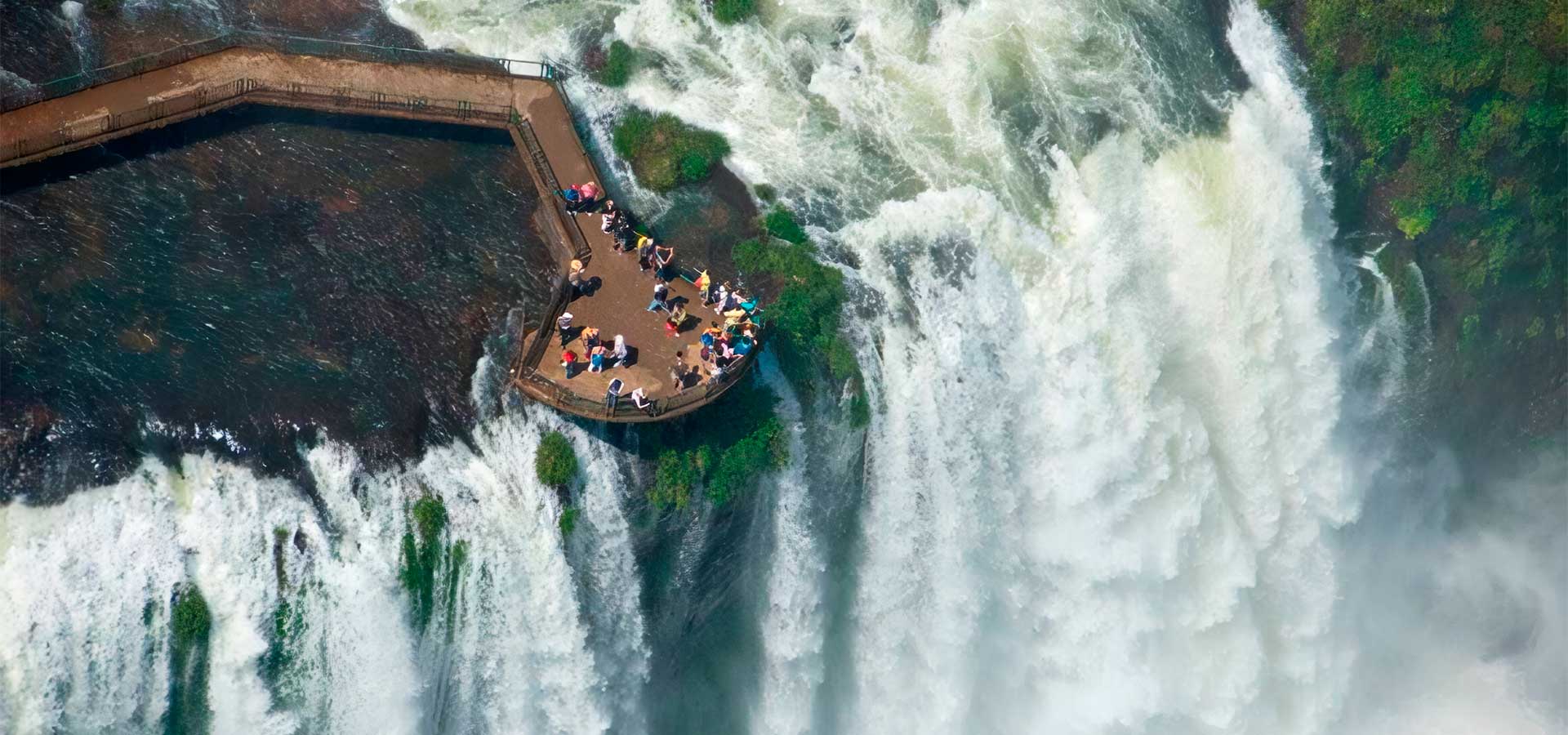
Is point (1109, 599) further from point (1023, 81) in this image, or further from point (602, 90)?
point (602, 90)

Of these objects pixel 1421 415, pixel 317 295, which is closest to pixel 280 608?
pixel 317 295

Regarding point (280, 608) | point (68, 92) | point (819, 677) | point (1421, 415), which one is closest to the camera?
point (280, 608)

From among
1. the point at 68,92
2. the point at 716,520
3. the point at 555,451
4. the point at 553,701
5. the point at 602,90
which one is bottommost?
the point at 553,701

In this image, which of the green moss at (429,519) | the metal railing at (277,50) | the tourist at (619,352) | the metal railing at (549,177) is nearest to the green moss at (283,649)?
the green moss at (429,519)

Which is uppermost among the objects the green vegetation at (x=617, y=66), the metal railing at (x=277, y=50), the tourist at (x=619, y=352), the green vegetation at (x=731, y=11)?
the metal railing at (x=277, y=50)

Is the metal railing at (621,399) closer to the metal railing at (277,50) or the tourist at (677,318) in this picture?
the tourist at (677,318)

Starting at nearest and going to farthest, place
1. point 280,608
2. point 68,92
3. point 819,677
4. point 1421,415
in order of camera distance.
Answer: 1. point 280,608
2. point 68,92
3. point 819,677
4. point 1421,415
